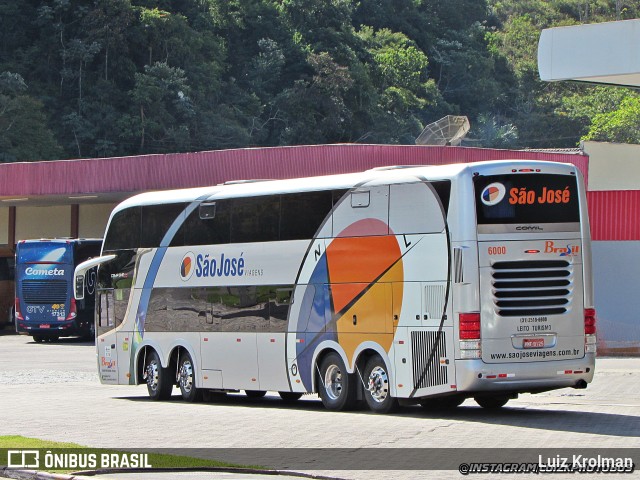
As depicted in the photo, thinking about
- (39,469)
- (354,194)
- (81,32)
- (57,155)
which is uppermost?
(81,32)

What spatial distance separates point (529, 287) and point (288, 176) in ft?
68.9

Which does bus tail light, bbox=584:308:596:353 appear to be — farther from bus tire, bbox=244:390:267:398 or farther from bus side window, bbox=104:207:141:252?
bus side window, bbox=104:207:141:252

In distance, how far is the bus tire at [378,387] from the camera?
18.4m

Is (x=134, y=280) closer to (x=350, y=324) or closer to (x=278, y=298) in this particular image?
(x=278, y=298)

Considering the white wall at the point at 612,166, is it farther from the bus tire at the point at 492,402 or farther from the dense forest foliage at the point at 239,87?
the dense forest foliage at the point at 239,87

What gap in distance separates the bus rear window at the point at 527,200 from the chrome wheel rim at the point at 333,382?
3558 mm

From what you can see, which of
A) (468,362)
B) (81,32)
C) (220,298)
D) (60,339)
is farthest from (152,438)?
(81,32)

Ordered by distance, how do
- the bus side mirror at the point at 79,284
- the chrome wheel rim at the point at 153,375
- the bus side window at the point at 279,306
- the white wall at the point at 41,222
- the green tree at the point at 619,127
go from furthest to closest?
the green tree at the point at 619,127 < the white wall at the point at 41,222 < the bus side mirror at the point at 79,284 < the chrome wheel rim at the point at 153,375 < the bus side window at the point at 279,306

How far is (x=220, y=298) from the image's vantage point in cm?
2156

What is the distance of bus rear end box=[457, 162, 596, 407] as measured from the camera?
1719 centimetres

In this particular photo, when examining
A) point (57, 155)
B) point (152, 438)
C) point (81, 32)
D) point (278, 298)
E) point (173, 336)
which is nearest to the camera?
point (152, 438)

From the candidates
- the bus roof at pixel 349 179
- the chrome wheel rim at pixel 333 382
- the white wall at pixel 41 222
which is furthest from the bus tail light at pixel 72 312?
the chrome wheel rim at pixel 333 382

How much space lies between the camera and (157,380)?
22.9m

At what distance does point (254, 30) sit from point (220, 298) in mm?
81822
